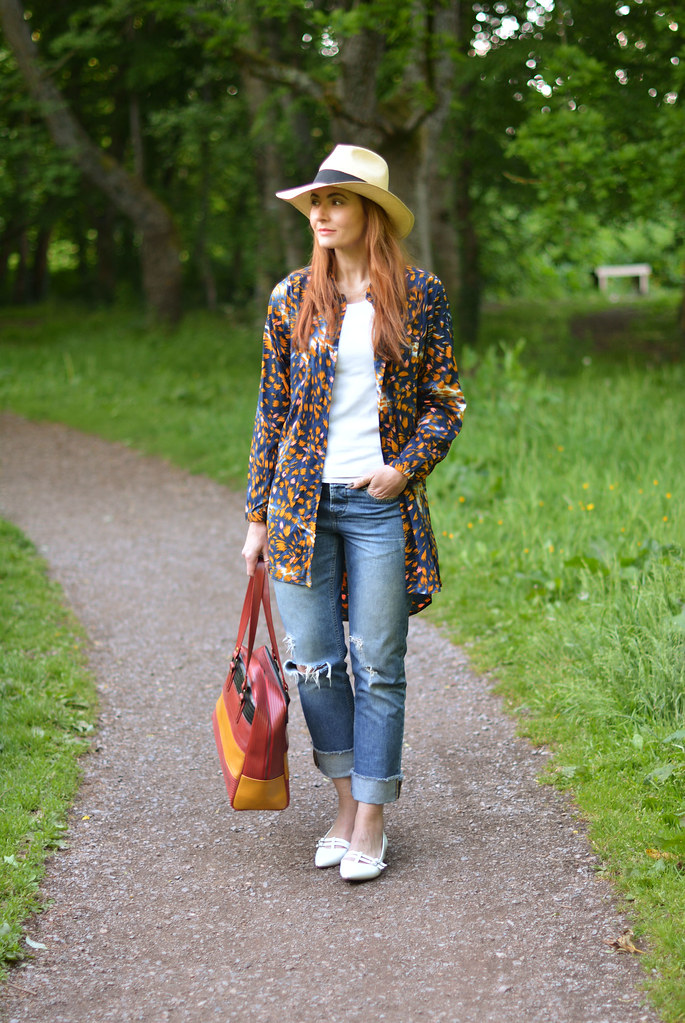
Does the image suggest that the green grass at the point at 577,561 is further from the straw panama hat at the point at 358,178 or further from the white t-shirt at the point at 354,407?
the straw panama hat at the point at 358,178

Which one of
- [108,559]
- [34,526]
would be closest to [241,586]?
[108,559]

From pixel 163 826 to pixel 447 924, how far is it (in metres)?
1.13

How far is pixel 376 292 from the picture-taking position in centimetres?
290

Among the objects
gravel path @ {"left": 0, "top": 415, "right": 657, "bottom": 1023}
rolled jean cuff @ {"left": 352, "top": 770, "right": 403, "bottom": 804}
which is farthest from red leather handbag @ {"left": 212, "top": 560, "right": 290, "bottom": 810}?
gravel path @ {"left": 0, "top": 415, "right": 657, "bottom": 1023}

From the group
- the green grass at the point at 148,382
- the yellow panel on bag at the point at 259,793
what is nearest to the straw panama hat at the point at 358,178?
the yellow panel on bag at the point at 259,793

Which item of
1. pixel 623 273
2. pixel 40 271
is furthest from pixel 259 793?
pixel 623 273

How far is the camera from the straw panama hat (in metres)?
2.87

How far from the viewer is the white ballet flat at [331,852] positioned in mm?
3234

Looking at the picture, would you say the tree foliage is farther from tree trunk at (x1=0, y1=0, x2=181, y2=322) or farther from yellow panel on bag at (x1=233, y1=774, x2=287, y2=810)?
yellow panel on bag at (x1=233, y1=774, x2=287, y2=810)

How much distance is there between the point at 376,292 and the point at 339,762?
1399 mm

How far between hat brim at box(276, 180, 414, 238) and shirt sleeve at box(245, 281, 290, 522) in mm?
238

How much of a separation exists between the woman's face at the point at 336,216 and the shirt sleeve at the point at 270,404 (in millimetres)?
200

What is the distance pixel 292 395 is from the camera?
3.00m

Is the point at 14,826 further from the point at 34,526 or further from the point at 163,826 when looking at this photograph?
the point at 34,526
